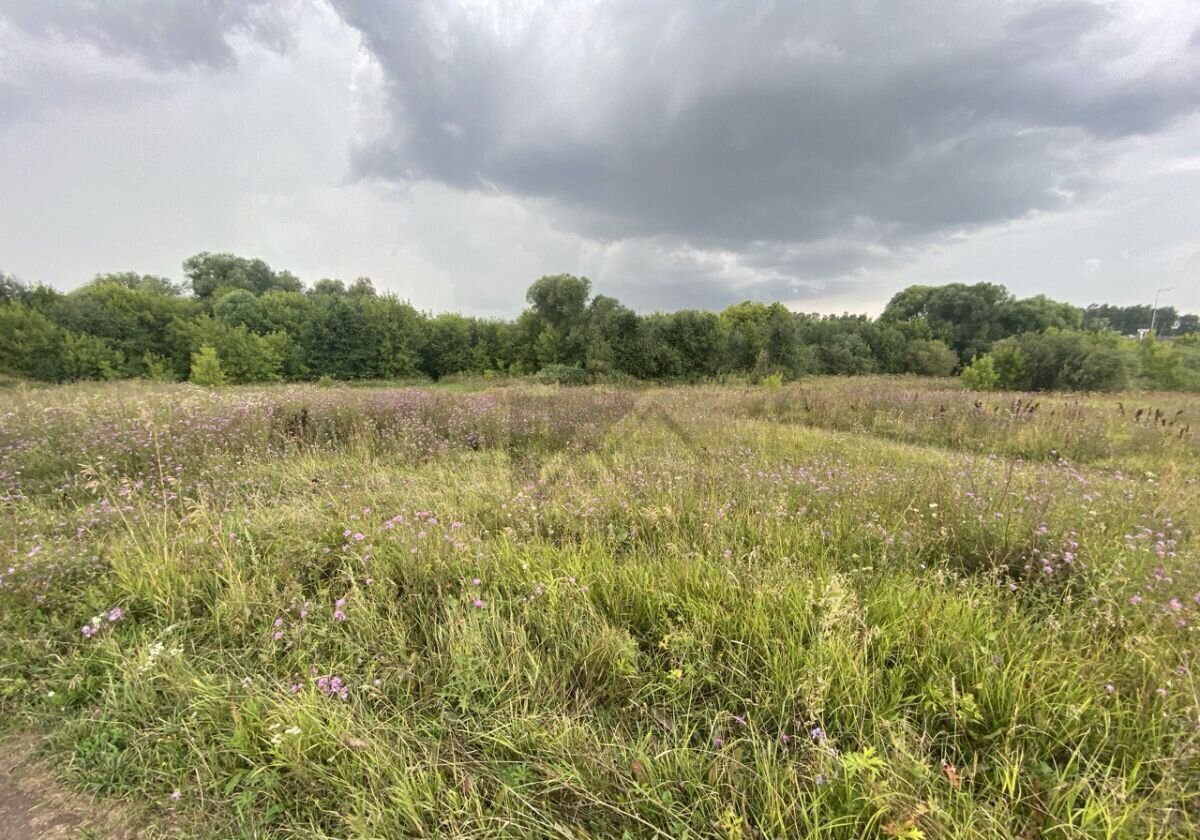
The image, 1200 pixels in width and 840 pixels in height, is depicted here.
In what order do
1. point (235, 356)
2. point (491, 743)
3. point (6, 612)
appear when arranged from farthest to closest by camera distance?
point (235, 356) → point (6, 612) → point (491, 743)

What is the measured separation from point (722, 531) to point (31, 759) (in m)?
3.93

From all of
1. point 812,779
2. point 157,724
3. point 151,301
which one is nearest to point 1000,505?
point 812,779

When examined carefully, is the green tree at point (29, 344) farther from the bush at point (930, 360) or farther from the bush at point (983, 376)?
the bush at point (930, 360)

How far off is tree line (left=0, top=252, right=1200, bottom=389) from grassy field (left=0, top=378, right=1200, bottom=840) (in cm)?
2202

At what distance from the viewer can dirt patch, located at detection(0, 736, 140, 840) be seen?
1686mm

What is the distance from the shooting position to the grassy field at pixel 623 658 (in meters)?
1.58

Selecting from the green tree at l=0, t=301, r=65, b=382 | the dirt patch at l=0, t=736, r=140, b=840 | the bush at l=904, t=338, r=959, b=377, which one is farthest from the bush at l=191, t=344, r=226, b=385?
the bush at l=904, t=338, r=959, b=377

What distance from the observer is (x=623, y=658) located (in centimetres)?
220

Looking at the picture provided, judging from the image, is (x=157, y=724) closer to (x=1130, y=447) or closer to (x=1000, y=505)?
(x=1000, y=505)

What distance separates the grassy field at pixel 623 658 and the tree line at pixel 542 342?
22.0 metres

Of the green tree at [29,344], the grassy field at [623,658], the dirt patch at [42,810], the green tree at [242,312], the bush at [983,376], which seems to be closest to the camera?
the grassy field at [623,658]

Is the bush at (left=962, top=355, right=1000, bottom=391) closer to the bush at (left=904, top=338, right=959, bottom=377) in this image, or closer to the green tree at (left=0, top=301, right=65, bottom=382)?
the bush at (left=904, top=338, right=959, bottom=377)

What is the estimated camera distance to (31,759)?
196 cm

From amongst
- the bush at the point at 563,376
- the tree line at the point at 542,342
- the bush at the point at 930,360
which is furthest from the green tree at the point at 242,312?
Result: the bush at the point at 930,360
